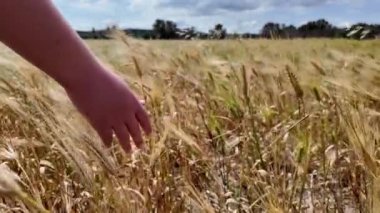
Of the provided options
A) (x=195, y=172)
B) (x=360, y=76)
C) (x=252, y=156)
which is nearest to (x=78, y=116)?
(x=195, y=172)

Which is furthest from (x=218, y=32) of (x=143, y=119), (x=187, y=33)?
(x=143, y=119)

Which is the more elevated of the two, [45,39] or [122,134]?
[45,39]

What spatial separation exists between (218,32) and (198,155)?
246 centimetres

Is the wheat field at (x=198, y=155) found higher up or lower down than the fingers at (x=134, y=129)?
lower down

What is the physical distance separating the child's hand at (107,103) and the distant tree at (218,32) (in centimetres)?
288

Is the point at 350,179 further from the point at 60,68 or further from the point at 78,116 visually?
the point at 60,68

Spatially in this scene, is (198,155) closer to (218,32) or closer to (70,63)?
(70,63)

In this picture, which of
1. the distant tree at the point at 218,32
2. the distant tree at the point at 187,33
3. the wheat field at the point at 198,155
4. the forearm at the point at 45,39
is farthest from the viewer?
the distant tree at the point at 218,32

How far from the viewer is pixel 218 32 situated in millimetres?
3924

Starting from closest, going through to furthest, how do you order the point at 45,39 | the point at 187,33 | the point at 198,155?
1. the point at 45,39
2. the point at 198,155
3. the point at 187,33

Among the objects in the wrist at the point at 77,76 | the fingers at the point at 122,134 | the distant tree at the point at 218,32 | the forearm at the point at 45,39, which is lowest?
the distant tree at the point at 218,32

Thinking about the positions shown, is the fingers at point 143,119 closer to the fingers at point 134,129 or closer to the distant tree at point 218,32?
the fingers at point 134,129

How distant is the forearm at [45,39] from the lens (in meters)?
0.93

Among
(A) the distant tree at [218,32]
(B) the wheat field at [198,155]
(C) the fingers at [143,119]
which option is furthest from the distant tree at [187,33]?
(C) the fingers at [143,119]
